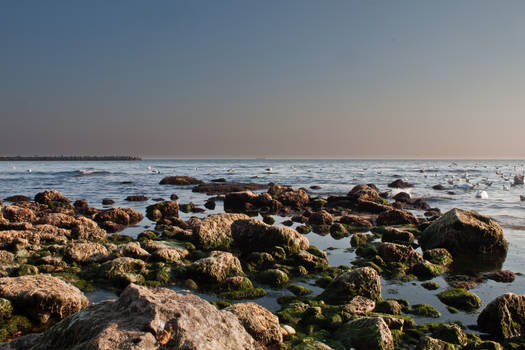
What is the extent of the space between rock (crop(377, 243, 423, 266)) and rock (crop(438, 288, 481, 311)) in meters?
1.88

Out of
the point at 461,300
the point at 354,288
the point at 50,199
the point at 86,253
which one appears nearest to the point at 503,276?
the point at 461,300

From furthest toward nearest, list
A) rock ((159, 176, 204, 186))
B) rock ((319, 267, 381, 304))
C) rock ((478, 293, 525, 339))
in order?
rock ((159, 176, 204, 186)) < rock ((319, 267, 381, 304)) < rock ((478, 293, 525, 339))

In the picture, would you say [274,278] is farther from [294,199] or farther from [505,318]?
[294,199]

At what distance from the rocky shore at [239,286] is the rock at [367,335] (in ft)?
0.05

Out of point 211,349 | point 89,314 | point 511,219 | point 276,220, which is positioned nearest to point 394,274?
point 211,349

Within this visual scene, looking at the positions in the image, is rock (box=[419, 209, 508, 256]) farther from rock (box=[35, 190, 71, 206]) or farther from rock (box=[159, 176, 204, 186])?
rock (box=[159, 176, 204, 186])

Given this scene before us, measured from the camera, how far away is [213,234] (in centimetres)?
990

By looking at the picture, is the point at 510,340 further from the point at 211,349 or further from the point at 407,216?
the point at 407,216

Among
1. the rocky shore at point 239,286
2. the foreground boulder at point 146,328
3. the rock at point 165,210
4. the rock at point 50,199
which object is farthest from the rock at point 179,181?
the foreground boulder at point 146,328

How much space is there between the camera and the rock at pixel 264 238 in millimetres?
8812

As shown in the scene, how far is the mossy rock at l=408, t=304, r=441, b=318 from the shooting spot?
5.60 metres

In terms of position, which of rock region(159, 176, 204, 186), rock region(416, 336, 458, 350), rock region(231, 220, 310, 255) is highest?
rock region(231, 220, 310, 255)

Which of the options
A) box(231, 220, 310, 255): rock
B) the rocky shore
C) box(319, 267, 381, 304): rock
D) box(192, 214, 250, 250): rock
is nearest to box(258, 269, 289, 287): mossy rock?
the rocky shore

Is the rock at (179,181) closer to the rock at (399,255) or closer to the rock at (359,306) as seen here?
the rock at (399,255)
